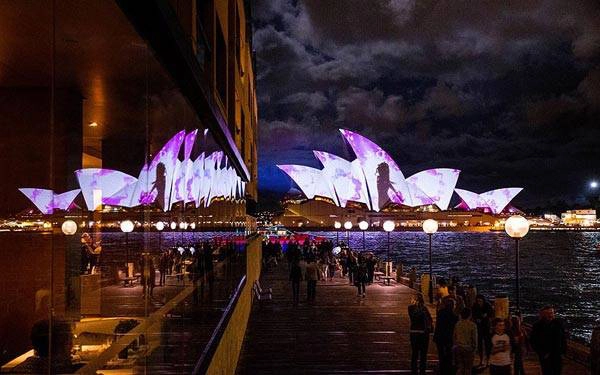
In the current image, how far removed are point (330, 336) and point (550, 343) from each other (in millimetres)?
5658

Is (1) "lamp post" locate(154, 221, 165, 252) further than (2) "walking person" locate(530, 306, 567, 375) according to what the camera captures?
No

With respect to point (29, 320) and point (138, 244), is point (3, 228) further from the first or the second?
point (138, 244)

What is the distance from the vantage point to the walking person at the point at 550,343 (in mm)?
8555

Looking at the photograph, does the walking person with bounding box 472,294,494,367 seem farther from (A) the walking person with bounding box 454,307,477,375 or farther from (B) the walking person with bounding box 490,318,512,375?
(B) the walking person with bounding box 490,318,512,375

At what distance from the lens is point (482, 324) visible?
11.0 m

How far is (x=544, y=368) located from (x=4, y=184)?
892 centimetres

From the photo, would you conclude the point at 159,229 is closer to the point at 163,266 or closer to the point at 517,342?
the point at 163,266

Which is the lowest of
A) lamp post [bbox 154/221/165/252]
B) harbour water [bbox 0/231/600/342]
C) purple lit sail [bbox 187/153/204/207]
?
harbour water [bbox 0/231/600/342]

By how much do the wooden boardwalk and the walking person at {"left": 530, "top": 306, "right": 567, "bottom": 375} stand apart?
173 centimetres

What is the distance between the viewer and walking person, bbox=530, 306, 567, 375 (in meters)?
8.55

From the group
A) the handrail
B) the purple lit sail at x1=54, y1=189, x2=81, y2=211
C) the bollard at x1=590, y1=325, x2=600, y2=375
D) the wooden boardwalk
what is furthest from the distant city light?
the wooden boardwalk

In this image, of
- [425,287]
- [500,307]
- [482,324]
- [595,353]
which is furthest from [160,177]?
[425,287]

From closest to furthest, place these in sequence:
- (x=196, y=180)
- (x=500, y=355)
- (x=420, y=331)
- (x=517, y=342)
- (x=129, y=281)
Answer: (x=129, y=281) < (x=196, y=180) < (x=500, y=355) < (x=517, y=342) < (x=420, y=331)

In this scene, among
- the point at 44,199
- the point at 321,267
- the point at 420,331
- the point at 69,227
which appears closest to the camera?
the point at 44,199
